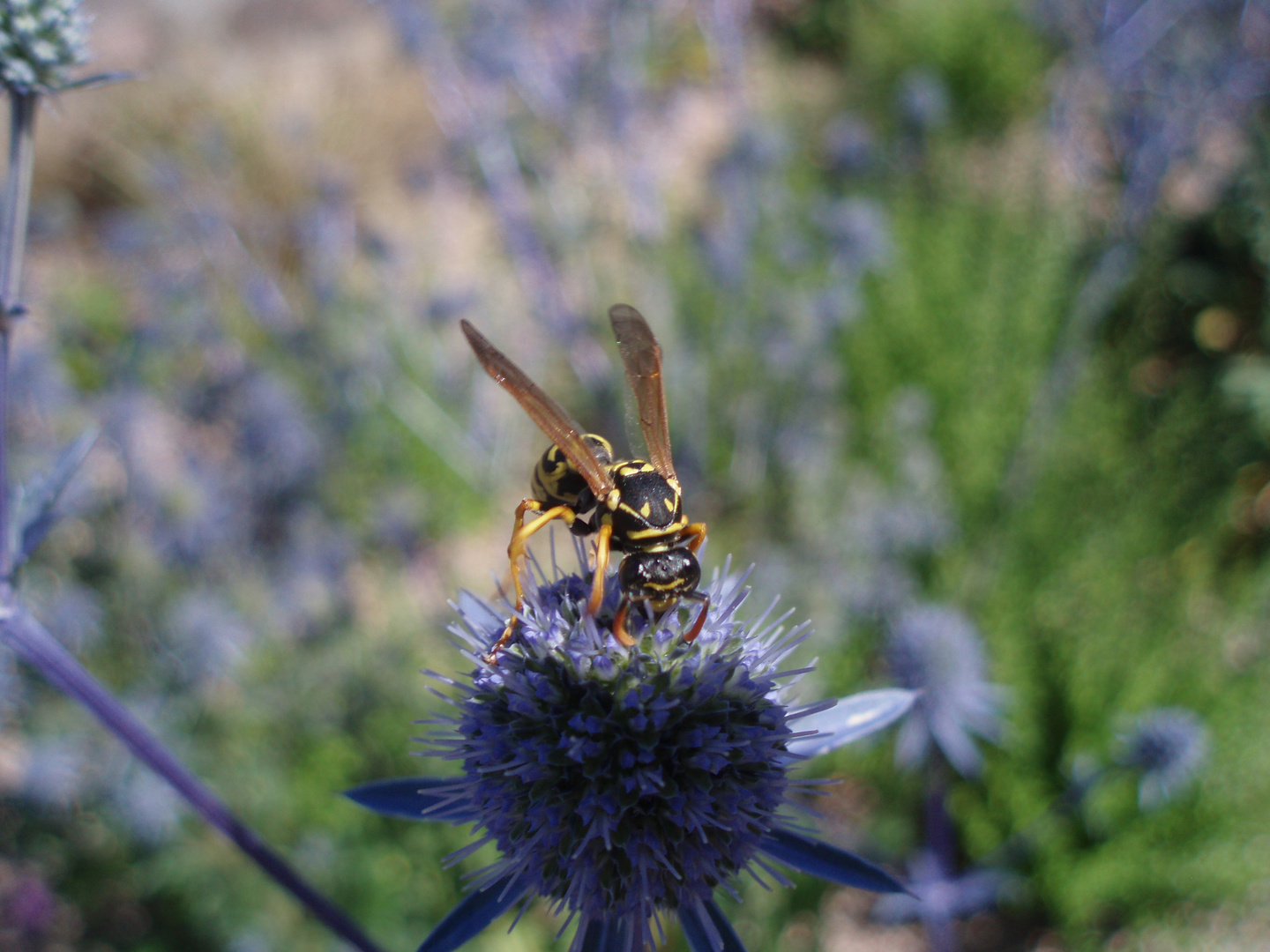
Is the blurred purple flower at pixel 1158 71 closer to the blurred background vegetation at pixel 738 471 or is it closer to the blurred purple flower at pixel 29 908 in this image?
the blurred background vegetation at pixel 738 471

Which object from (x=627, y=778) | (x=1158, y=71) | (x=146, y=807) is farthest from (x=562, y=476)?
(x=1158, y=71)

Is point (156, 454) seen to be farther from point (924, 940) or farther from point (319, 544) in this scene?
point (924, 940)

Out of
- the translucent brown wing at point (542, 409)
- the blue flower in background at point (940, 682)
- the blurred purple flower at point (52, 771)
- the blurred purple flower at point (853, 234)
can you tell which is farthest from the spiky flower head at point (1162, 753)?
the blurred purple flower at point (52, 771)

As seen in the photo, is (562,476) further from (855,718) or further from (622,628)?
(855,718)

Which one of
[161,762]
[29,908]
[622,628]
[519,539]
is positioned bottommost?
[29,908]

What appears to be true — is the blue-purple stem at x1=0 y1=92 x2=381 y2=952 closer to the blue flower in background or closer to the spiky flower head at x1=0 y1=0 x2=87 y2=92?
the spiky flower head at x1=0 y1=0 x2=87 y2=92

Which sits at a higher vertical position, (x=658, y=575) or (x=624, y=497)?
(x=624, y=497)

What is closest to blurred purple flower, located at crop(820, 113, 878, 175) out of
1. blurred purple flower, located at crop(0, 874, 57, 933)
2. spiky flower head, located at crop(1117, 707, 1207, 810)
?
spiky flower head, located at crop(1117, 707, 1207, 810)
